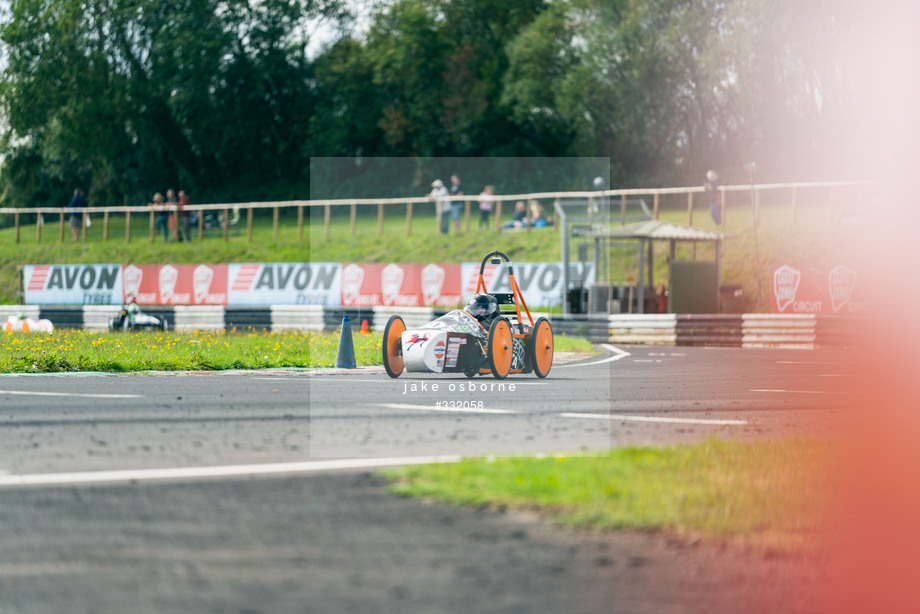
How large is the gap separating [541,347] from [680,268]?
16139mm

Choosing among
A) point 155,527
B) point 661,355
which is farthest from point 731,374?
point 155,527

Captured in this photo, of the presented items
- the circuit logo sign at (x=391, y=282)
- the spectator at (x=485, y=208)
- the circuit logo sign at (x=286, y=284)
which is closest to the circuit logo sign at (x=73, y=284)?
the circuit logo sign at (x=286, y=284)

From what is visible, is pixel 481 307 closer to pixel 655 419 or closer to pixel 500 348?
pixel 500 348

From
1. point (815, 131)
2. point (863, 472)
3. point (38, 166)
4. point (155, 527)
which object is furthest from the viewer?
point (38, 166)

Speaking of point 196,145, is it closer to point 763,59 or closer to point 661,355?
point 763,59

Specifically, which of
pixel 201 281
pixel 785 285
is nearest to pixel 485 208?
pixel 201 281

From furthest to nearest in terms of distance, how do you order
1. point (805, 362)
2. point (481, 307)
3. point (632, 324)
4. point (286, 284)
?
point (286, 284)
point (632, 324)
point (805, 362)
point (481, 307)

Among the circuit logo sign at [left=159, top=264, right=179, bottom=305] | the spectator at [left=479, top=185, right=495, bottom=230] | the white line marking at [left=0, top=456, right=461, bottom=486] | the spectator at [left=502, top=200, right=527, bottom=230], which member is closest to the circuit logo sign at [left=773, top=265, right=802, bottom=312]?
the spectator at [left=502, top=200, right=527, bottom=230]

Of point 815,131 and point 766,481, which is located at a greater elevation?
point 815,131

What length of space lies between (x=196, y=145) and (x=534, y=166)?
1063 inches

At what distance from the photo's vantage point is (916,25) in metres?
44.6

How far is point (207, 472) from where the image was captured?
774 cm

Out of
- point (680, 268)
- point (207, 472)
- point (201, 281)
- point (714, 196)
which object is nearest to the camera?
point (207, 472)

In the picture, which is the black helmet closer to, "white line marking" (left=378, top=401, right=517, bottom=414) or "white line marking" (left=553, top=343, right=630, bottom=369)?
"white line marking" (left=378, top=401, right=517, bottom=414)
